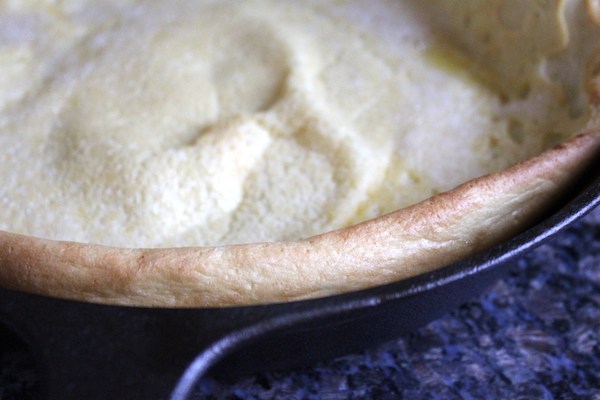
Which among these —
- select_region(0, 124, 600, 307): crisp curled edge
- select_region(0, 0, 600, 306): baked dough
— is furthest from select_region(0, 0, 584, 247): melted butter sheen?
select_region(0, 124, 600, 307): crisp curled edge

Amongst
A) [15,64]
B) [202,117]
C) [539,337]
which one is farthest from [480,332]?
[15,64]

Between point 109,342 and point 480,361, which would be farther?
point 480,361

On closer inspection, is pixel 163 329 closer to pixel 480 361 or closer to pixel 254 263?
pixel 254 263

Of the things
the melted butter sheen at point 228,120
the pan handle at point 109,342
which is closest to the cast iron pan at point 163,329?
the pan handle at point 109,342

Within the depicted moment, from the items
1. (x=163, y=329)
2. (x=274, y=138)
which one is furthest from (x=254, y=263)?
(x=274, y=138)

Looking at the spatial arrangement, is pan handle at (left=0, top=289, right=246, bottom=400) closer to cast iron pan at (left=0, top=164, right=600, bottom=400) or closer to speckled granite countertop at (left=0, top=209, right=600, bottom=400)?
cast iron pan at (left=0, top=164, right=600, bottom=400)

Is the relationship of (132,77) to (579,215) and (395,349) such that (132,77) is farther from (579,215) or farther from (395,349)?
(579,215)

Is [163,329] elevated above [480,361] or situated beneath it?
elevated above
